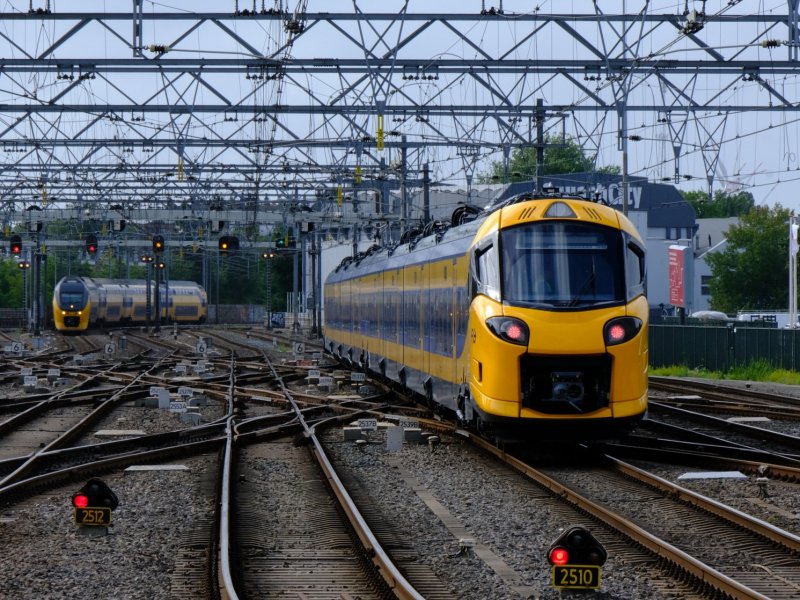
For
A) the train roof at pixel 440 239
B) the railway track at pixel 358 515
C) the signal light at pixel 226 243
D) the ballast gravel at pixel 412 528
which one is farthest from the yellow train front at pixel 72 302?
the ballast gravel at pixel 412 528

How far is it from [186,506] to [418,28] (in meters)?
13.1

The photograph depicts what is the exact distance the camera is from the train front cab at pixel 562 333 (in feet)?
48.9

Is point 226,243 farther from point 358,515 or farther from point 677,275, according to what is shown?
point 358,515

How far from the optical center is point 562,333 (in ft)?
48.8

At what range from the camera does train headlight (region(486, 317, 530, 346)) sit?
14.9 meters

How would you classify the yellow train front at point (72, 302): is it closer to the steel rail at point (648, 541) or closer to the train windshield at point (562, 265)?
the train windshield at point (562, 265)

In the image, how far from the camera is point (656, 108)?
3009 centimetres

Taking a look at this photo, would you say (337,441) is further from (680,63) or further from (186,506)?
(680,63)

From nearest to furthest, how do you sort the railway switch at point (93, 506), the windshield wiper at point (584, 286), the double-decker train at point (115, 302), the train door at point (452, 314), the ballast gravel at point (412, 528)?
the ballast gravel at point (412, 528) → the railway switch at point (93, 506) → the windshield wiper at point (584, 286) → the train door at point (452, 314) → the double-decker train at point (115, 302)

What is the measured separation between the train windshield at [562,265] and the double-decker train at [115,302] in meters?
58.1

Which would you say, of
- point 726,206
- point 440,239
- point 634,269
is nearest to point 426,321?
point 440,239

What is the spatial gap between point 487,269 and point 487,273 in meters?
0.05

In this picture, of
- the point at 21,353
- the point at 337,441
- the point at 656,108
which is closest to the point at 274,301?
the point at 21,353

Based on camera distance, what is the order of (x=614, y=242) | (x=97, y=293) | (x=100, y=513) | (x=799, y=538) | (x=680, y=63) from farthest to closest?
(x=97, y=293)
(x=680, y=63)
(x=614, y=242)
(x=100, y=513)
(x=799, y=538)
